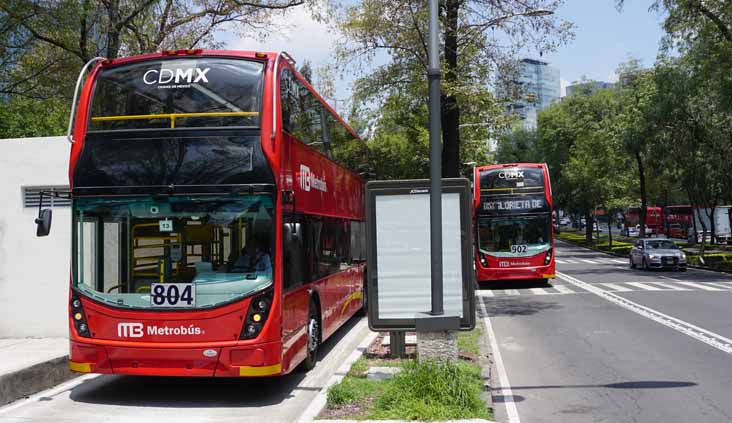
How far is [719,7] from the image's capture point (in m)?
28.0

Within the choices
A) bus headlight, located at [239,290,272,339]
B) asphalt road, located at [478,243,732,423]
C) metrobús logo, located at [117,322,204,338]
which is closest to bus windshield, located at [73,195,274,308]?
bus headlight, located at [239,290,272,339]

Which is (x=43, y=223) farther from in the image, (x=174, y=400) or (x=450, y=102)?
(x=450, y=102)

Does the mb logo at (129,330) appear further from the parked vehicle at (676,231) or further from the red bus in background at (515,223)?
the parked vehicle at (676,231)

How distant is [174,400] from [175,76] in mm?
3952

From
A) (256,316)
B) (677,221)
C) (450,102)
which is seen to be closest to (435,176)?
(256,316)

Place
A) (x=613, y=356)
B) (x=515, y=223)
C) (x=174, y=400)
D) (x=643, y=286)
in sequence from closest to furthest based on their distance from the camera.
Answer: (x=174, y=400)
(x=613, y=356)
(x=515, y=223)
(x=643, y=286)

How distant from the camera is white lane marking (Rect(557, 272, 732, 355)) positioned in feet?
40.0

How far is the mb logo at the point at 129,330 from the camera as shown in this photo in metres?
8.21

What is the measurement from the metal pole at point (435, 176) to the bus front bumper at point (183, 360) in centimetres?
193

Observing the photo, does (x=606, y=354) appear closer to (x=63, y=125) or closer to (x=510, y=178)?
(x=510, y=178)

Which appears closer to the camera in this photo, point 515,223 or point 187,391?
point 187,391

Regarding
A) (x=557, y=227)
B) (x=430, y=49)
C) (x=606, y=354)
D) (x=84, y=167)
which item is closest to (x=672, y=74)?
(x=606, y=354)

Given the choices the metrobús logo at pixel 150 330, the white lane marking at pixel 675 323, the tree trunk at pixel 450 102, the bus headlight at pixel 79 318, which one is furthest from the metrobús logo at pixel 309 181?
the white lane marking at pixel 675 323

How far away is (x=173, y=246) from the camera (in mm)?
8328
